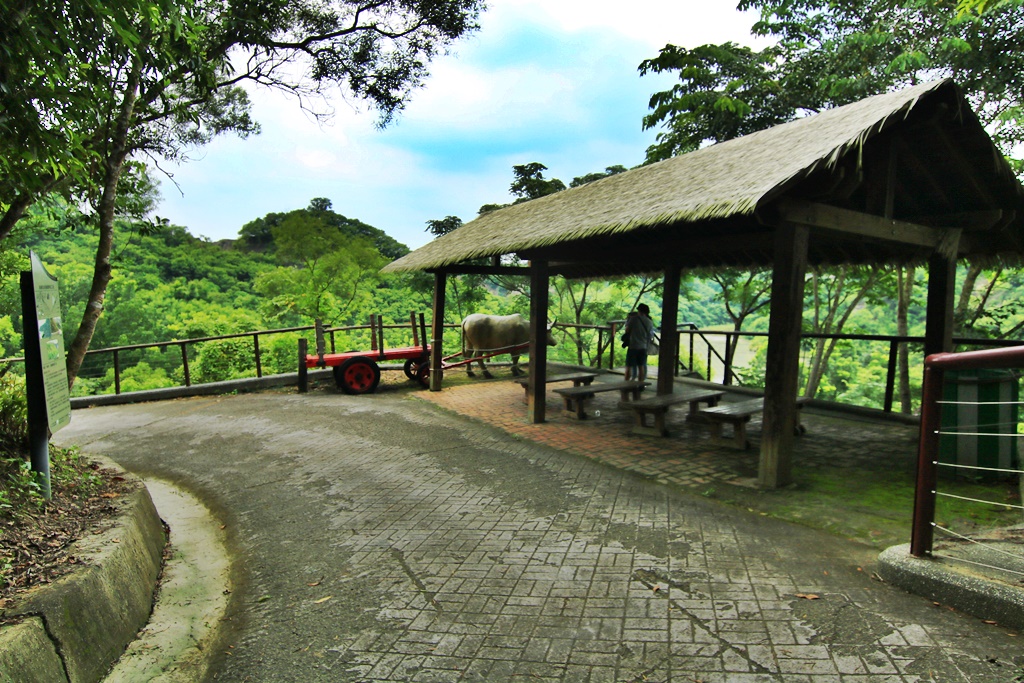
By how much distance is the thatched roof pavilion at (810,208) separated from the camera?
4852 millimetres

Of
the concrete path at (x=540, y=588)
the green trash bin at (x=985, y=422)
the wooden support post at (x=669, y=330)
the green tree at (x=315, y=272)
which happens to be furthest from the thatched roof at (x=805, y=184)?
the green tree at (x=315, y=272)

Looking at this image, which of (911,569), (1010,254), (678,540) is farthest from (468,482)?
(1010,254)

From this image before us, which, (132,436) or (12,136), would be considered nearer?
(12,136)

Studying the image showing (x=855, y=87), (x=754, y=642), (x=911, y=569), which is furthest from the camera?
(x=855, y=87)

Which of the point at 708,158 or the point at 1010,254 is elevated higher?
the point at 708,158

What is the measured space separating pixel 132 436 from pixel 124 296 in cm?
2118

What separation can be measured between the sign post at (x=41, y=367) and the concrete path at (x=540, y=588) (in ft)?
4.50

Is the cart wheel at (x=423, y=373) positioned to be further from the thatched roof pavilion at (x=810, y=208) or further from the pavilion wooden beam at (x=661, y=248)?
→ the pavilion wooden beam at (x=661, y=248)

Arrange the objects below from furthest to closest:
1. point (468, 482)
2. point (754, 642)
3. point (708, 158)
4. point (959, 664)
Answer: point (708, 158) < point (468, 482) < point (754, 642) < point (959, 664)

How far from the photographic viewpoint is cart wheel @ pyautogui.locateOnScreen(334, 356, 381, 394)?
35.6ft

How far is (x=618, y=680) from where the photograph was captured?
2453mm

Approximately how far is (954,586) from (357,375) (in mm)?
9530

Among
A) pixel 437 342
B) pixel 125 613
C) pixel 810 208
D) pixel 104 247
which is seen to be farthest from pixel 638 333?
pixel 125 613

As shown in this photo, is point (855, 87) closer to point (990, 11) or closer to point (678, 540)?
point (990, 11)
